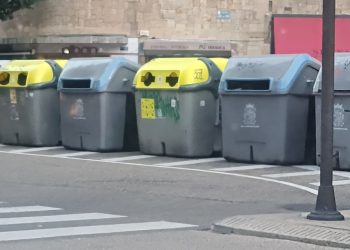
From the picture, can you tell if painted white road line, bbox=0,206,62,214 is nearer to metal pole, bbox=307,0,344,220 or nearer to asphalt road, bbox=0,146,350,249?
asphalt road, bbox=0,146,350,249

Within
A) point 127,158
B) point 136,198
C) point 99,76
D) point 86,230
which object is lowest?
point 127,158

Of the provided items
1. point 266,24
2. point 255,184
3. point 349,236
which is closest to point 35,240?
point 349,236

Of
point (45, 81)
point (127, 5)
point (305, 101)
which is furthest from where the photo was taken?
point (127, 5)

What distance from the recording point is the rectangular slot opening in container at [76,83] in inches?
703

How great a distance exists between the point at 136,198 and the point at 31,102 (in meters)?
7.32

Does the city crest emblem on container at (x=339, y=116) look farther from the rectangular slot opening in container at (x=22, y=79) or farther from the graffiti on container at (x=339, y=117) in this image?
the rectangular slot opening in container at (x=22, y=79)

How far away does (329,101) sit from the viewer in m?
9.80

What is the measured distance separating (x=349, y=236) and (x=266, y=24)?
23.8 m

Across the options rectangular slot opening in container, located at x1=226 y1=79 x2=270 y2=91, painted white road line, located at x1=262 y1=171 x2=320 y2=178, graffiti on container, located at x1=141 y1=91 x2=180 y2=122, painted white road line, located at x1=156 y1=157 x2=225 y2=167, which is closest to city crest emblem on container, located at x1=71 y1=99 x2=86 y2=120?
graffiti on container, located at x1=141 y1=91 x2=180 y2=122

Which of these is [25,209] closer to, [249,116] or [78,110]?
[249,116]

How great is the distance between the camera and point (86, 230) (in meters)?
9.54

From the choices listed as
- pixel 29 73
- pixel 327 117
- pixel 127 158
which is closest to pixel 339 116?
pixel 127 158

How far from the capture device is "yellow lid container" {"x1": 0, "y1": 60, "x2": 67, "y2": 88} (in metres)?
18.8

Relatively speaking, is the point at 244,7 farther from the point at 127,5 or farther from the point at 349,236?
the point at 349,236
